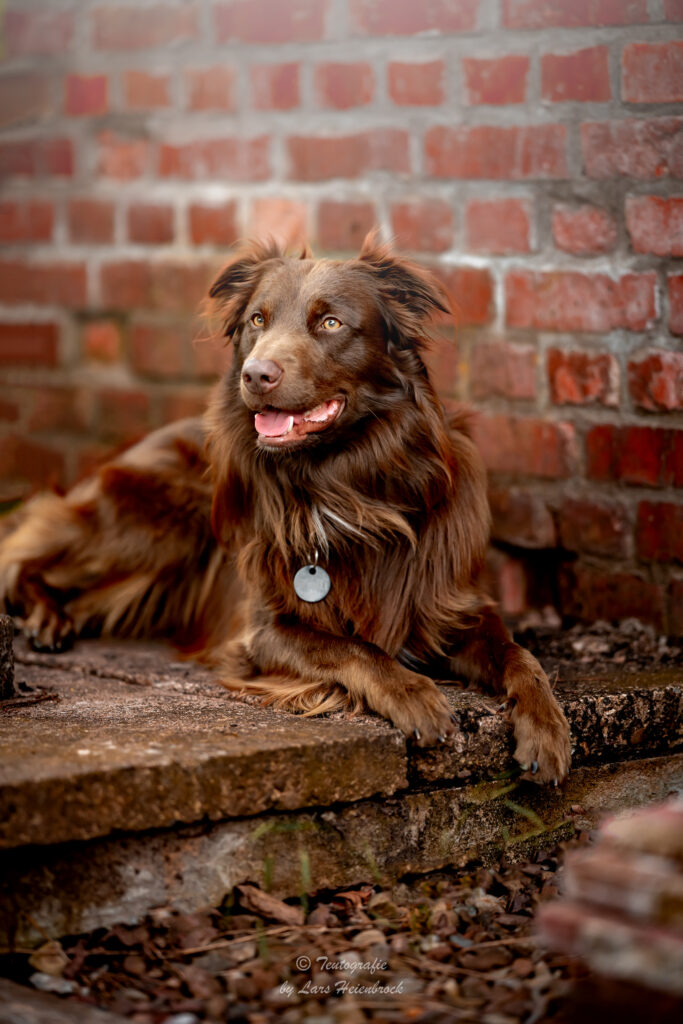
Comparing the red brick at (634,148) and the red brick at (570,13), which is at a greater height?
the red brick at (570,13)

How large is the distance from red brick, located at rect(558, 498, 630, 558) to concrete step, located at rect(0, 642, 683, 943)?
559mm

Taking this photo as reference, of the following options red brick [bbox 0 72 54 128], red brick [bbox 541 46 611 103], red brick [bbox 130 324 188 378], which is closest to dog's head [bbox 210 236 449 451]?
red brick [bbox 541 46 611 103]

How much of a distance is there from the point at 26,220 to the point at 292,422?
93.1 inches

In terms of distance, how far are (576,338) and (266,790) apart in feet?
5.61

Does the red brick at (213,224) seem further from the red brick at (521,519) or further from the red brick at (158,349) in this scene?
the red brick at (521,519)

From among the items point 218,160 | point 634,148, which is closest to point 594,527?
point 634,148

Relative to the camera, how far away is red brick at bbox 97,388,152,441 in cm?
447

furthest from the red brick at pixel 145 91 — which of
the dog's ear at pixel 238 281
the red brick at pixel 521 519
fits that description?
the red brick at pixel 521 519

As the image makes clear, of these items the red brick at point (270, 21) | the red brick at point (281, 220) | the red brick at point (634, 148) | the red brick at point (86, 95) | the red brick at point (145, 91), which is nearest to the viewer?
the red brick at point (634, 148)

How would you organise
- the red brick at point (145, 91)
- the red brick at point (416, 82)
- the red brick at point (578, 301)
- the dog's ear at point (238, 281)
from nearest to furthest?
the dog's ear at point (238, 281) < the red brick at point (578, 301) < the red brick at point (416, 82) < the red brick at point (145, 91)

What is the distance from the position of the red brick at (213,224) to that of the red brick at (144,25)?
59 cm

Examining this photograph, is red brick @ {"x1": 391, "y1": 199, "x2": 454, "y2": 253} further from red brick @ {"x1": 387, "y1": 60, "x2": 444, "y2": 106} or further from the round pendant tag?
the round pendant tag

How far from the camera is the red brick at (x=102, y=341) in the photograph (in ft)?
14.8

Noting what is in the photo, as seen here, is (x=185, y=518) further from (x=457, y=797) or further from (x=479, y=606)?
(x=457, y=797)
